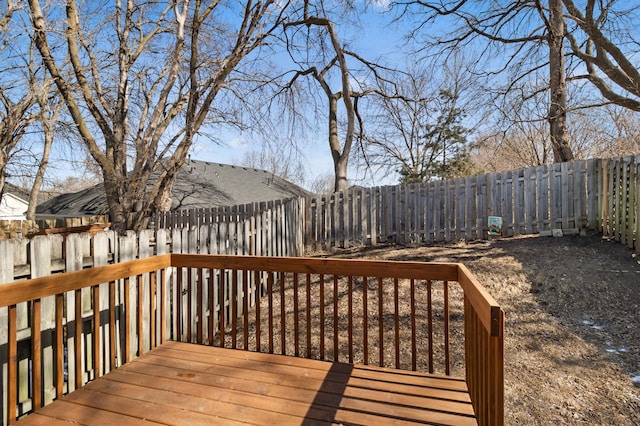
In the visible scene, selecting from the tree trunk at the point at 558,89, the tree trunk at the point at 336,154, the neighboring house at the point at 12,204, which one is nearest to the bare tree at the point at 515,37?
the tree trunk at the point at 558,89

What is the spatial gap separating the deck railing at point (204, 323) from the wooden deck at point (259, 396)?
0.49 feet

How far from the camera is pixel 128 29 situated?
668cm

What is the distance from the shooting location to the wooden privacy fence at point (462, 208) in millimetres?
7367

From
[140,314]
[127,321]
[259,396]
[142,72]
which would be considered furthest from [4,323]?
[142,72]

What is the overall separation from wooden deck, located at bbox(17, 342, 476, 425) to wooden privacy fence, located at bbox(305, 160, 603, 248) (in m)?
6.06

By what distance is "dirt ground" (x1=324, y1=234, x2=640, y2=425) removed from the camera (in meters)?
2.97

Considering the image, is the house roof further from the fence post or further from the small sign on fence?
the fence post

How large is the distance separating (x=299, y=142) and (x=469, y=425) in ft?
31.1

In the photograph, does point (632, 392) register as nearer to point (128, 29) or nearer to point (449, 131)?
point (128, 29)

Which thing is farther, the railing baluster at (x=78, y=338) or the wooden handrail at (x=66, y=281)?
the railing baluster at (x=78, y=338)

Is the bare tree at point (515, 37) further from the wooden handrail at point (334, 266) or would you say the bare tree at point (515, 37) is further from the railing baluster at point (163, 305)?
the railing baluster at point (163, 305)

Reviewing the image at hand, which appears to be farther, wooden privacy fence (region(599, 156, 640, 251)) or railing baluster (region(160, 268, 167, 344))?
wooden privacy fence (region(599, 156, 640, 251))

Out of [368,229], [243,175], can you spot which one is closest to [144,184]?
[368,229]

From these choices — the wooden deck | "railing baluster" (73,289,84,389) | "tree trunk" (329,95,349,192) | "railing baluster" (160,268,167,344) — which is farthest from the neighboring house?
the wooden deck
